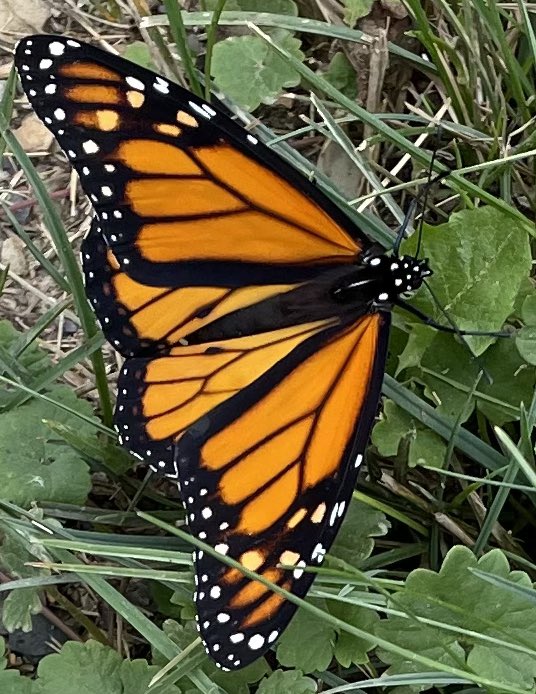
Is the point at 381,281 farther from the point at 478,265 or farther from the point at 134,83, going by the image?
the point at 134,83

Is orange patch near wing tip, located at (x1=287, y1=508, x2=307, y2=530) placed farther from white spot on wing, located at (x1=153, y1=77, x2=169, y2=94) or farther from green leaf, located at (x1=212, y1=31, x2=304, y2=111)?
green leaf, located at (x1=212, y1=31, x2=304, y2=111)

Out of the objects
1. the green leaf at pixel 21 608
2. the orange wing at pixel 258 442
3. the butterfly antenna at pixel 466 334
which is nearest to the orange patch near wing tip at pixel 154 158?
the orange wing at pixel 258 442

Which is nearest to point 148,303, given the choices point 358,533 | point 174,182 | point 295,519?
point 174,182

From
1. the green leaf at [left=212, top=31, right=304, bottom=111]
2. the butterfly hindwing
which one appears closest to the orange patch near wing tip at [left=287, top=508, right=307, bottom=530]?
the butterfly hindwing

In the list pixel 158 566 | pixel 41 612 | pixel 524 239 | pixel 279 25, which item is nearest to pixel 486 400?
pixel 524 239

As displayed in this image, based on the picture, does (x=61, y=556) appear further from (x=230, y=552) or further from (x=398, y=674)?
(x=398, y=674)
